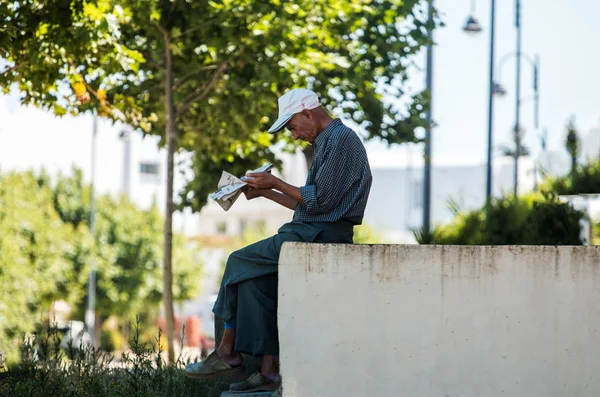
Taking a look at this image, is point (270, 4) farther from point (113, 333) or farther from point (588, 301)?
point (113, 333)

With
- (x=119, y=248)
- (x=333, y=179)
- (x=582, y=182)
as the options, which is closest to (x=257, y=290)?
(x=333, y=179)

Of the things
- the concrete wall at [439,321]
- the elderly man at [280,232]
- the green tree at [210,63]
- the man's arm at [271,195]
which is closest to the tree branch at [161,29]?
the green tree at [210,63]

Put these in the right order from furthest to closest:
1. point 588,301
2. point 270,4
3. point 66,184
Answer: point 66,184 → point 270,4 → point 588,301

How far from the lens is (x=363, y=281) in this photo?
6012mm

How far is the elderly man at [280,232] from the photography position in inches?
245

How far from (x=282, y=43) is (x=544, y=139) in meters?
19.6

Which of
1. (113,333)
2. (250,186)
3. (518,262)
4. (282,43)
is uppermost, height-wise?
(282,43)

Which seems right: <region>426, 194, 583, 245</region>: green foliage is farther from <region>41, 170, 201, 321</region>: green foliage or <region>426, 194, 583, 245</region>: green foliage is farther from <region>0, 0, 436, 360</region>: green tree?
<region>41, 170, 201, 321</region>: green foliage

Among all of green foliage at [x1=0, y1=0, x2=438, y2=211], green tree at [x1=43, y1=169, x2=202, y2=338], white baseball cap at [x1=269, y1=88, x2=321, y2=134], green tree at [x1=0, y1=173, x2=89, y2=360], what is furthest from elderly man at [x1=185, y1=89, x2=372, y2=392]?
green tree at [x1=43, y1=169, x2=202, y2=338]

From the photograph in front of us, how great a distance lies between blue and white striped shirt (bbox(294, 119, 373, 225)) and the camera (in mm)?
6254

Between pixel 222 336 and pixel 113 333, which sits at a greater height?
pixel 222 336

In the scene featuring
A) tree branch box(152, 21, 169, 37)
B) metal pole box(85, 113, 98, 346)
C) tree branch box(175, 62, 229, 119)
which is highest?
tree branch box(152, 21, 169, 37)

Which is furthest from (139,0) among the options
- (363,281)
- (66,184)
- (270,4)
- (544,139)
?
(66,184)

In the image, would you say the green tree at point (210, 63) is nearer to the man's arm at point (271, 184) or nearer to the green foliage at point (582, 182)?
the green foliage at point (582, 182)
